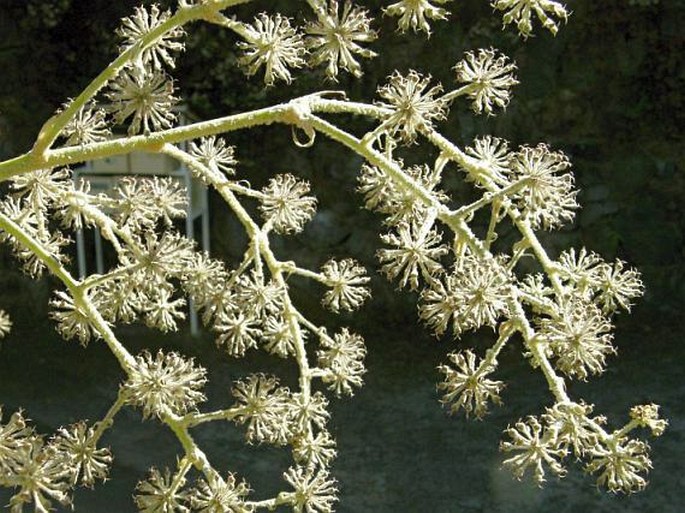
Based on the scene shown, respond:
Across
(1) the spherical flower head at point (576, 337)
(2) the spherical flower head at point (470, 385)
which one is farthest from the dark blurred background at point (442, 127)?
(1) the spherical flower head at point (576, 337)

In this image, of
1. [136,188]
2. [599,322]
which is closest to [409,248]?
[599,322]

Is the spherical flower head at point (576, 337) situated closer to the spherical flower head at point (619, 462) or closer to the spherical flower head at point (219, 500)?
the spherical flower head at point (619, 462)

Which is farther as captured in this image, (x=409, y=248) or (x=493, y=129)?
(x=493, y=129)

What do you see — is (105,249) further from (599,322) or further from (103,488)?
(599,322)

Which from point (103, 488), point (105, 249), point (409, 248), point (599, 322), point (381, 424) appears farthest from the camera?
point (105, 249)

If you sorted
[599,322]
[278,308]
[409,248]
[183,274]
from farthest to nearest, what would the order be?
1. [278,308]
2. [183,274]
3. [409,248]
4. [599,322]

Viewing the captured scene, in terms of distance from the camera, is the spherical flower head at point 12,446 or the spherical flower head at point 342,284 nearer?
the spherical flower head at point 12,446
